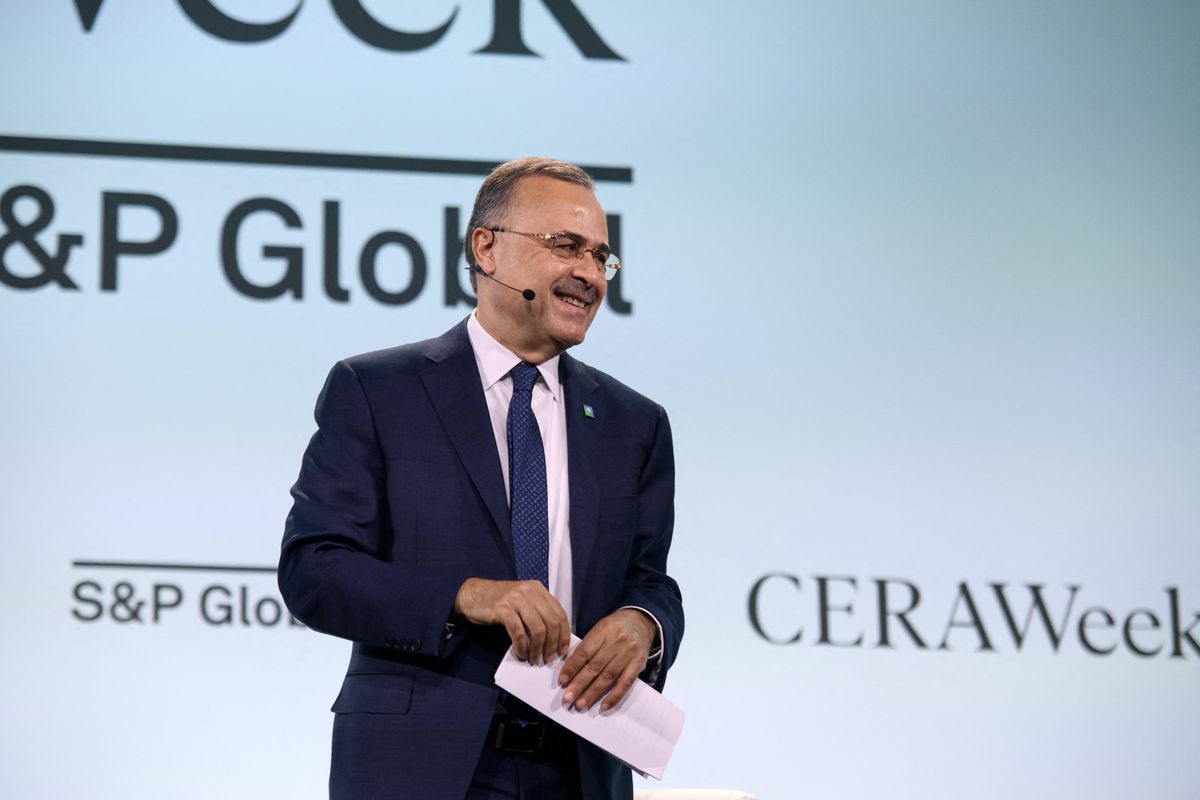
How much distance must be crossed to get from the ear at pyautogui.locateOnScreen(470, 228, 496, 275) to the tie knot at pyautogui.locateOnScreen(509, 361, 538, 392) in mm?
167

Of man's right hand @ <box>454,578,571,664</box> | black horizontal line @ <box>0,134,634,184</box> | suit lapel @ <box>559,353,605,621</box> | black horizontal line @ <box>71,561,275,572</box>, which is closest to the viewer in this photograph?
man's right hand @ <box>454,578,571,664</box>

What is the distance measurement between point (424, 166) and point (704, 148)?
0.72 metres

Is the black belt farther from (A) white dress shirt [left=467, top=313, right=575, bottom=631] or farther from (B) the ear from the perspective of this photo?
(B) the ear

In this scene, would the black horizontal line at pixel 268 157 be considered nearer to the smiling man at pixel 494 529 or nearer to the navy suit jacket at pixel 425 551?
the smiling man at pixel 494 529

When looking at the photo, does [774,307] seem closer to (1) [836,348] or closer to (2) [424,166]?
(1) [836,348]

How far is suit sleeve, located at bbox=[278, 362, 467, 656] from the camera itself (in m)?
1.73

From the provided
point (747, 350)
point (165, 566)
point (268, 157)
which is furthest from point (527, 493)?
point (268, 157)

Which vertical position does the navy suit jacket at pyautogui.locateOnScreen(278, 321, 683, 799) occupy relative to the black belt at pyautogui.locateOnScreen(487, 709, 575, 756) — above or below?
above

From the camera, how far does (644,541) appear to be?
2047 mm

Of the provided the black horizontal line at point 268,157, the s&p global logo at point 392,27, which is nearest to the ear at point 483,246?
the black horizontal line at point 268,157

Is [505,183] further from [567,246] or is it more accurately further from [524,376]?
[524,376]

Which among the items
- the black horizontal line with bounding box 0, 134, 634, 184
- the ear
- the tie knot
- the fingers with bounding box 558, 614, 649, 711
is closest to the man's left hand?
the fingers with bounding box 558, 614, 649, 711

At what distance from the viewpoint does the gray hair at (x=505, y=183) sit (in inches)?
83.7

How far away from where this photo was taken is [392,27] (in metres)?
3.59
